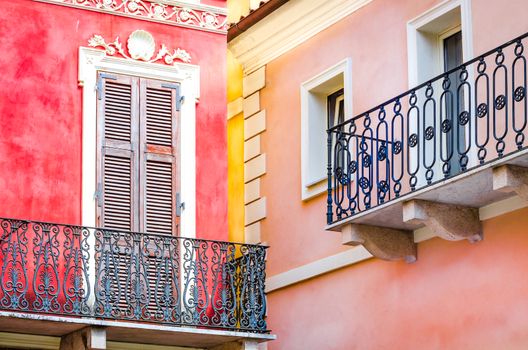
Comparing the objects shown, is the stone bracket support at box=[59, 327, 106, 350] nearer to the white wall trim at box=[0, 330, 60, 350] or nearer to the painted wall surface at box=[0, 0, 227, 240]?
the white wall trim at box=[0, 330, 60, 350]

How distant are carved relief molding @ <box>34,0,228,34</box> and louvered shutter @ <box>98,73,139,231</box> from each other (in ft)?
2.51

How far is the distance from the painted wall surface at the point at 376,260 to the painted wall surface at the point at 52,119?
1423 mm

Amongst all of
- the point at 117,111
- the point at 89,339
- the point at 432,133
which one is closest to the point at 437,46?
the point at 432,133

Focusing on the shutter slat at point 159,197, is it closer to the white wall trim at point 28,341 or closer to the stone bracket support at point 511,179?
the white wall trim at point 28,341

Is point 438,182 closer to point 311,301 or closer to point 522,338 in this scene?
point 522,338

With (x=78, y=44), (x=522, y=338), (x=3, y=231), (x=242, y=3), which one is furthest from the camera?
(x=242, y=3)

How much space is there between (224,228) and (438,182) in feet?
11.0

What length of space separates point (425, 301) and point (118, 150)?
373cm

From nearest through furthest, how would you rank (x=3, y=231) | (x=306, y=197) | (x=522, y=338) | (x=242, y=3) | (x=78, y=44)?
(x=522, y=338), (x=3, y=231), (x=78, y=44), (x=306, y=197), (x=242, y=3)

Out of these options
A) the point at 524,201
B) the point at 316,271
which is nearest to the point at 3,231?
the point at 316,271

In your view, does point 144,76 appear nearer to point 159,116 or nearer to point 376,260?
point 159,116

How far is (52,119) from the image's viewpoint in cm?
1565

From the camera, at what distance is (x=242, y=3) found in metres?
19.5

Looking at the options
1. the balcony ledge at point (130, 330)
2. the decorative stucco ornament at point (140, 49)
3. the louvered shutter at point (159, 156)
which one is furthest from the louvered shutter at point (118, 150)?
the balcony ledge at point (130, 330)
